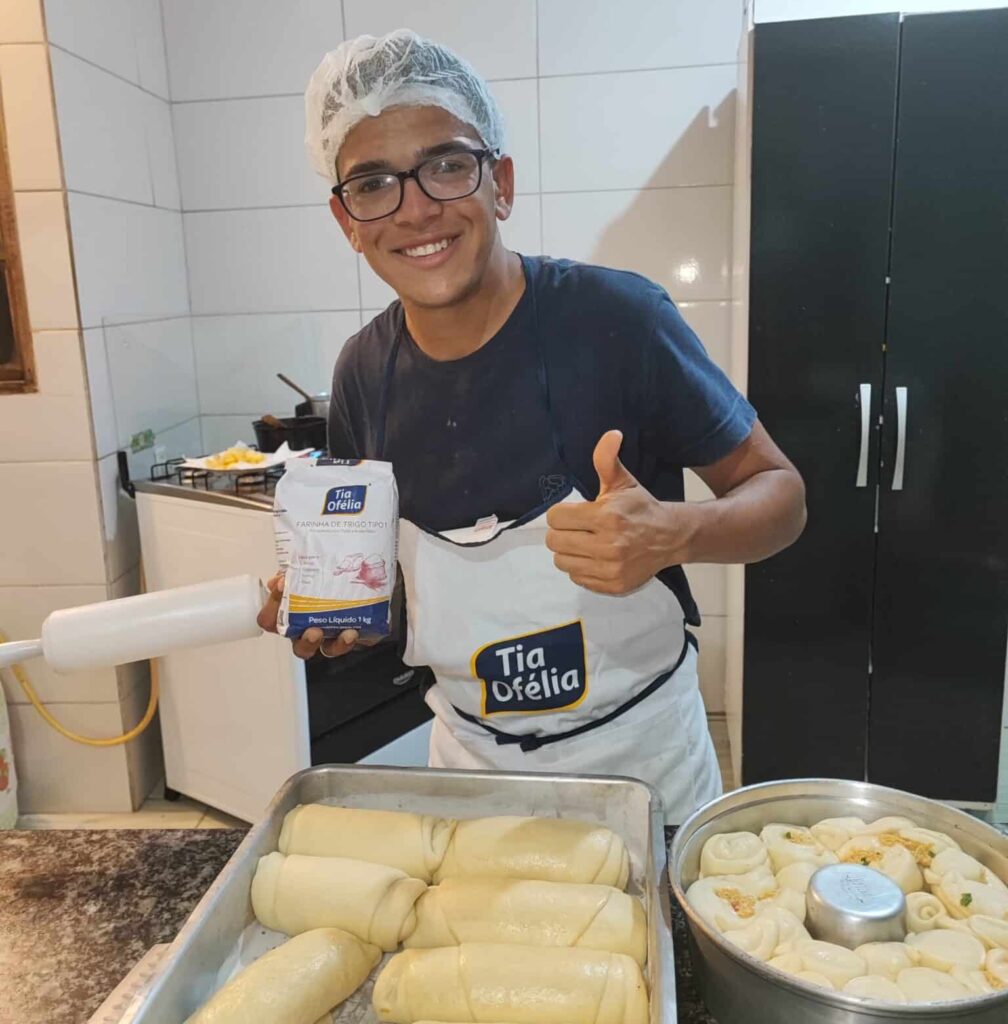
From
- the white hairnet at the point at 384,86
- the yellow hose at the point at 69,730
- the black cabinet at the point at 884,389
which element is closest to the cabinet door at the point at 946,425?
the black cabinet at the point at 884,389

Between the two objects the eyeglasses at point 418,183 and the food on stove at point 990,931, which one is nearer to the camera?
the food on stove at point 990,931

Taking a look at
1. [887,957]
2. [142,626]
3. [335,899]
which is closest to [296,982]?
[335,899]

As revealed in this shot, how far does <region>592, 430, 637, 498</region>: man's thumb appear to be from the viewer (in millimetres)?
906

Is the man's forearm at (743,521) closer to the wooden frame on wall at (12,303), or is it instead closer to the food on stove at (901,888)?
the food on stove at (901,888)

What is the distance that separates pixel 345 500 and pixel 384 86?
523 millimetres

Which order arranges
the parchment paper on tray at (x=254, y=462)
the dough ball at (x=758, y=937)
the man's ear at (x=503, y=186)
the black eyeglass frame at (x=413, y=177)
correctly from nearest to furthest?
the dough ball at (x=758, y=937), the black eyeglass frame at (x=413, y=177), the man's ear at (x=503, y=186), the parchment paper on tray at (x=254, y=462)

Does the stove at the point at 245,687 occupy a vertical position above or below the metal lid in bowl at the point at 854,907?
below

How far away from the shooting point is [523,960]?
0.74m

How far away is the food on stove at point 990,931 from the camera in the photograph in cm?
68

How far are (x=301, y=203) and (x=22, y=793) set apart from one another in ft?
5.73

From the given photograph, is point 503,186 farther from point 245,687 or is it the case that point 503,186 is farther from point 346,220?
point 245,687

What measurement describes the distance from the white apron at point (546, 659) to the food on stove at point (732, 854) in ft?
1.07

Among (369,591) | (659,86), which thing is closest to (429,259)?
(369,591)

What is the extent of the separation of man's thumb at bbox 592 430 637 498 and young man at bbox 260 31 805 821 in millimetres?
220
